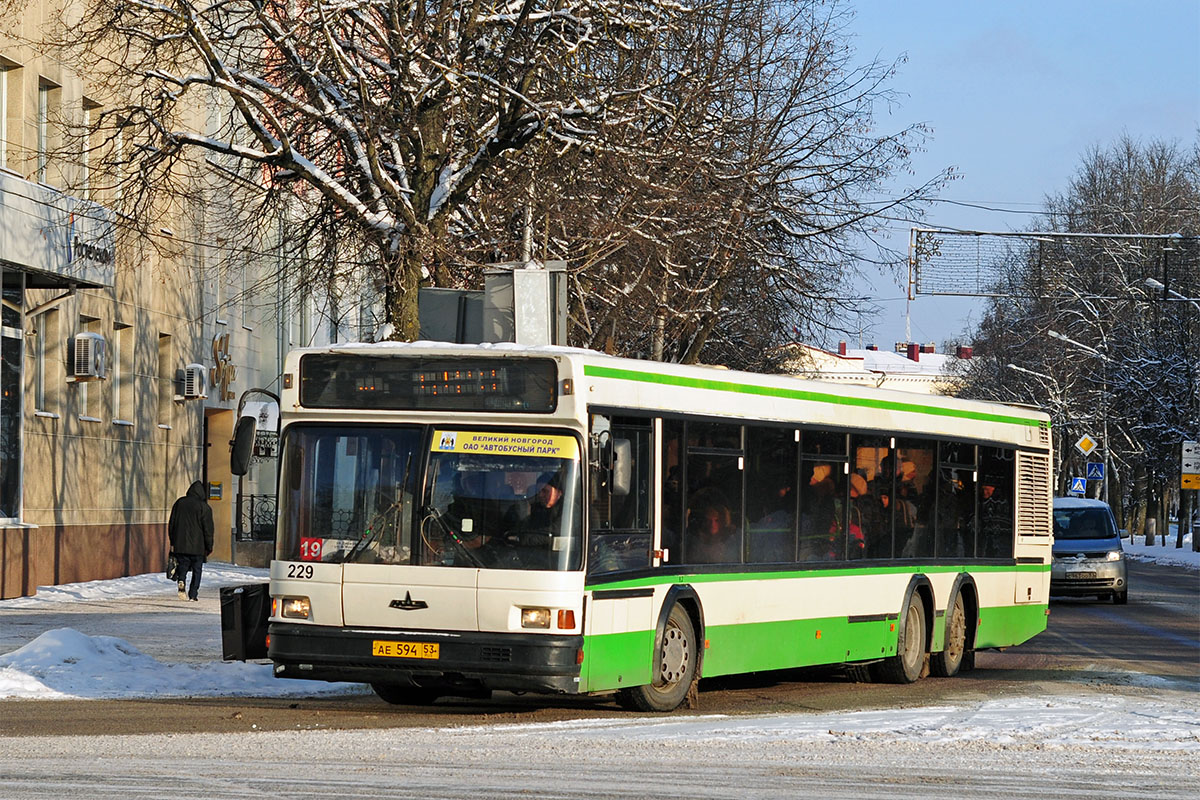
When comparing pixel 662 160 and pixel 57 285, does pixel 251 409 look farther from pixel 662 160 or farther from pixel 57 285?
pixel 662 160

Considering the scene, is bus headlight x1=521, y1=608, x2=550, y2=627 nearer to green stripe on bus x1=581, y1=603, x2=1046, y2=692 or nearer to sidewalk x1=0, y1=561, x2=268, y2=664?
green stripe on bus x1=581, y1=603, x2=1046, y2=692

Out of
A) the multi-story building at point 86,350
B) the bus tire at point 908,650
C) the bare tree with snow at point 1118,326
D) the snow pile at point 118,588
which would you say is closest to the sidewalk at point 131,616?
the snow pile at point 118,588

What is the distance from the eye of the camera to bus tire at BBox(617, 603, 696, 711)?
13586mm

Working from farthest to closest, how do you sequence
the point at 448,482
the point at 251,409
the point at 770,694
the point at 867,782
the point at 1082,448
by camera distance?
the point at 1082,448
the point at 251,409
the point at 770,694
the point at 448,482
the point at 867,782

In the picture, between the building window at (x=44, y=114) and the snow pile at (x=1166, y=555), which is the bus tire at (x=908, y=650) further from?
the snow pile at (x=1166, y=555)

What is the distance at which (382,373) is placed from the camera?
1309 cm

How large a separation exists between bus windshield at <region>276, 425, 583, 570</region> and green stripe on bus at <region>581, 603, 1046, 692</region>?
77 cm

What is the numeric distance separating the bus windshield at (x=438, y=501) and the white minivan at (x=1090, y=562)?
2068 centimetres

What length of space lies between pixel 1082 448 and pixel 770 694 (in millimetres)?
44210

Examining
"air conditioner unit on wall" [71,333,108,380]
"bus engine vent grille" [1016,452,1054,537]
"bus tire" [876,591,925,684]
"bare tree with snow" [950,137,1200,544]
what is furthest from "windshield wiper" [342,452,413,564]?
"bare tree with snow" [950,137,1200,544]

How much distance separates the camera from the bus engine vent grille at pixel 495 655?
490 inches

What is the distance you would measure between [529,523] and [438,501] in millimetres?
622

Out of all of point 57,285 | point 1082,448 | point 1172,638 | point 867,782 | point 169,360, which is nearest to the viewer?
point 867,782

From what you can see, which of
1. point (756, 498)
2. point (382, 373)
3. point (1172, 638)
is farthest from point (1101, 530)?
point (382, 373)
